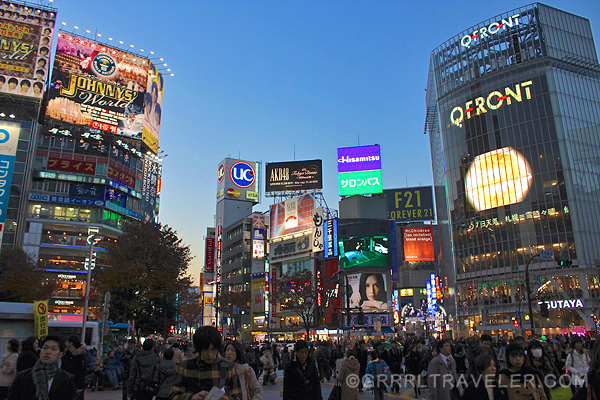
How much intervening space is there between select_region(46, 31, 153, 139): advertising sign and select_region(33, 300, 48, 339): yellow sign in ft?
180

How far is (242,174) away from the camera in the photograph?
429ft

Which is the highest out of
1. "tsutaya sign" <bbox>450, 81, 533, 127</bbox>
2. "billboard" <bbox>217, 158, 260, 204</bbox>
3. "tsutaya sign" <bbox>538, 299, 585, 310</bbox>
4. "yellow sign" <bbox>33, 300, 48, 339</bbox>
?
"billboard" <bbox>217, 158, 260, 204</bbox>

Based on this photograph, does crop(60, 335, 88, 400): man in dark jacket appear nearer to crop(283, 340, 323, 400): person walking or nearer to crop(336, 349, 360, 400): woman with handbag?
crop(283, 340, 323, 400): person walking

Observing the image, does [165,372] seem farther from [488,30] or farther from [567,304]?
[488,30]

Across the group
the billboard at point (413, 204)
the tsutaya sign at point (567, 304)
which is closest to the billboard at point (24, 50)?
the billboard at point (413, 204)

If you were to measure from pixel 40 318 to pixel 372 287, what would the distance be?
62.9 metres

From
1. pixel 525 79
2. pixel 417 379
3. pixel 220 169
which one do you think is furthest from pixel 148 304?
pixel 220 169

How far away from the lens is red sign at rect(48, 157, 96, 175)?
66.4 m

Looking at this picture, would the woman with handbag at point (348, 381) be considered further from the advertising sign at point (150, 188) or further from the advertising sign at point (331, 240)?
the advertising sign at point (150, 188)

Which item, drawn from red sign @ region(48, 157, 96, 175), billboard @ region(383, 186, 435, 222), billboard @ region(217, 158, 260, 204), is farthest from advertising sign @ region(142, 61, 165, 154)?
billboard @ region(383, 186, 435, 222)

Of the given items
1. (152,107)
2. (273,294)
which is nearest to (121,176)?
(152,107)

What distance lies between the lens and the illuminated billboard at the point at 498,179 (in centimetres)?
7056

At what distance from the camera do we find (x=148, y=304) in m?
36.3

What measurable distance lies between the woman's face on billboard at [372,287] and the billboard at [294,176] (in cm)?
2245
